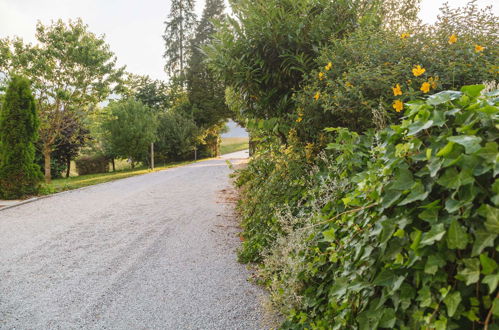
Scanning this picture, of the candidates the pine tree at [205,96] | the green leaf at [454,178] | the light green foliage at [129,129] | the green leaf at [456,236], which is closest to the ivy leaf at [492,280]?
the green leaf at [456,236]

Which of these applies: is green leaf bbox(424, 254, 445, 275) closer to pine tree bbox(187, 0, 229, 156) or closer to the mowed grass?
pine tree bbox(187, 0, 229, 156)

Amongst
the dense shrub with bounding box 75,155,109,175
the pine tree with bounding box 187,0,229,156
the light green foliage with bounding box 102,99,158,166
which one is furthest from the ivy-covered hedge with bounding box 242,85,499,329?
the pine tree with bounding box 187,0,229,156

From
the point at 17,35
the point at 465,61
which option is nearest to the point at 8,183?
the point at 17,35

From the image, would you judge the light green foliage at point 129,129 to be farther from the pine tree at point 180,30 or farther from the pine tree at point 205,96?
the pine tree at point 180,30

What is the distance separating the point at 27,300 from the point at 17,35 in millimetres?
15134

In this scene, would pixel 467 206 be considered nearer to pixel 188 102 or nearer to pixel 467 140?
pixel 467 140

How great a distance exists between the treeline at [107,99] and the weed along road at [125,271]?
108 inches

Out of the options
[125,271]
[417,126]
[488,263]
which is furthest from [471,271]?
[125,271]

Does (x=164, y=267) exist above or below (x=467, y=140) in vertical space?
below

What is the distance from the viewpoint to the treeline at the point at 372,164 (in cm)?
129

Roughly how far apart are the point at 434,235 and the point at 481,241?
147 mm

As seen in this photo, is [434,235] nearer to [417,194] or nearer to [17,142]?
[417,194]

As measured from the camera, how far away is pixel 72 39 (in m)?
14.4

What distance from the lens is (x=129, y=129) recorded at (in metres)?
20.3
